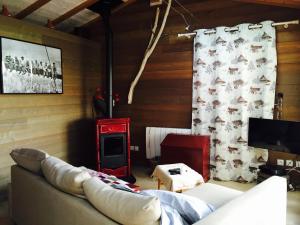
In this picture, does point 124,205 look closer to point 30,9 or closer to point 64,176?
point 64,176

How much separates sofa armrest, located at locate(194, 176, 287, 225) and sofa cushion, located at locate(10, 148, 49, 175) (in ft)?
4.83

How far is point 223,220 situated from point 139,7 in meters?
4.21

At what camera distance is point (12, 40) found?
3484mm

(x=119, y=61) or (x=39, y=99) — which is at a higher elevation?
(x=119, y=61)

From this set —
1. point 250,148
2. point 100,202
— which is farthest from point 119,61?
point 100,202

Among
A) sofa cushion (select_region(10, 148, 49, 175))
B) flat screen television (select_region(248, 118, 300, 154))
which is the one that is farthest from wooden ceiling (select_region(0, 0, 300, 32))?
sofa cushion (select_region(10, 148, 49, 175))

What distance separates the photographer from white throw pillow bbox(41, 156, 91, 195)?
1719 mm

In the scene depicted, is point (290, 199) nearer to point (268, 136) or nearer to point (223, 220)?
point (268, 136)

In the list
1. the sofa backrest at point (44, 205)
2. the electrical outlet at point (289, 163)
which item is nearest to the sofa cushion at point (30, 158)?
the sofa backrest at point (44, 205)

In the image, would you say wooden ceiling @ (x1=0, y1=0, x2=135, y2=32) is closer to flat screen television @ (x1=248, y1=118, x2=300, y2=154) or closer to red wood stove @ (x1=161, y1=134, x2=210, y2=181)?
red wood stove @ (x1=161, y1=134, x2=210, y2=181)

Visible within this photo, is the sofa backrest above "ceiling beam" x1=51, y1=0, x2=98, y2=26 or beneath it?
beneath

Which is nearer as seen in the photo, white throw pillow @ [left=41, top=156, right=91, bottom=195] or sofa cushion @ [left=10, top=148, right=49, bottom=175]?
white throw pillow @ [left=41, top=156, right=91, bottom=195]

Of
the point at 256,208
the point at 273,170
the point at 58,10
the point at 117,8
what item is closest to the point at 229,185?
the point at 273,170

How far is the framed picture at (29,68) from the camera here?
3439 millimetres
